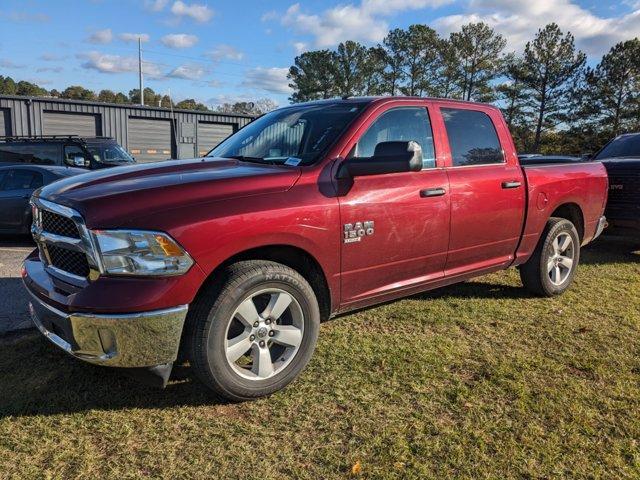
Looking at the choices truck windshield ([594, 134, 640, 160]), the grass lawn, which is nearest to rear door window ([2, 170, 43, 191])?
the grass lawn

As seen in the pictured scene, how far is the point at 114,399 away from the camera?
126 inches

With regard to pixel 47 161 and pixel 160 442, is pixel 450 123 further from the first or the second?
pixel 47 161

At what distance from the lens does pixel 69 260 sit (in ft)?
9.80

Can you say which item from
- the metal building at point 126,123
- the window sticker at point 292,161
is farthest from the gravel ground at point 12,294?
the metal building at point 126,123

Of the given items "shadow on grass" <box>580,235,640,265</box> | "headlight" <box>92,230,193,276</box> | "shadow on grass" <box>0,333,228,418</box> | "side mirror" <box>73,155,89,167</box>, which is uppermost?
"side mirror" <box>73,155,89,167</box>

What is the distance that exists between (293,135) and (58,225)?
5.75 ft

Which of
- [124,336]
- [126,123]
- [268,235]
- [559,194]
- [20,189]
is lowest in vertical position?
[124,336]

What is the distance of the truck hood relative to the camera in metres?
2.80

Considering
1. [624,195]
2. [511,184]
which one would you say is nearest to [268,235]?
[511,184]

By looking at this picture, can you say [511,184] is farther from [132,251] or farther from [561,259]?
[132,251]

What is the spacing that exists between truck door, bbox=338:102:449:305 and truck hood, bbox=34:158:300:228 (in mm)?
525

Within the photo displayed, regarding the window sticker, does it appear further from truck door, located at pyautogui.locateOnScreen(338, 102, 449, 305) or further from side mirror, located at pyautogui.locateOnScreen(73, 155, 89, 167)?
side mirror, located at pyautogui.locateOnScreen(73, 155, 89, 167)

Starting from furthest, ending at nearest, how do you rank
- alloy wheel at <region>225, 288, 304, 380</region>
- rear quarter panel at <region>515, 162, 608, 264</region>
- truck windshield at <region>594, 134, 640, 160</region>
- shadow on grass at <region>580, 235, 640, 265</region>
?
truck windshield at <region>594, 134, 640, 160</region>, shadow on grass at <region>580, 235, 640, 265</region>, rear quarter panel at <region>515, 162, 608, 264</region>, alloy wheel at <region>225, 288, 304, 380</region>

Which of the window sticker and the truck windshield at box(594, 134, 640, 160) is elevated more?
the truck windshield at box(594, 134, 640, 160)
